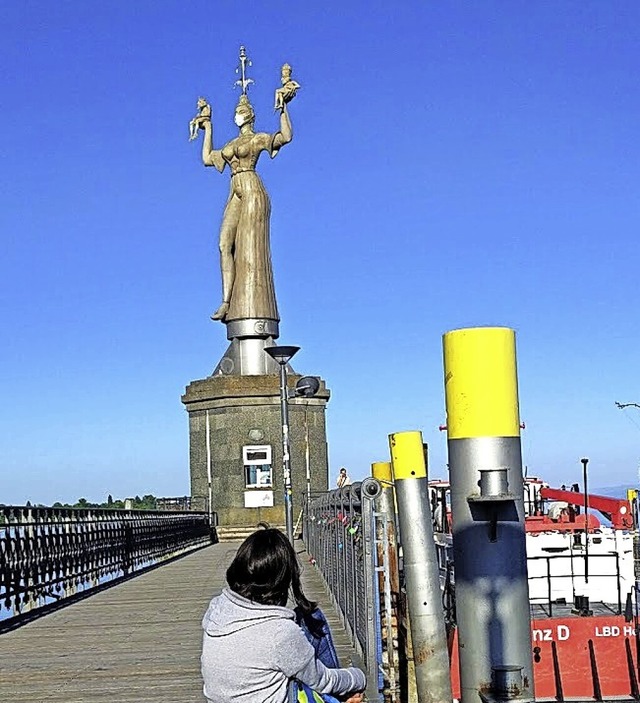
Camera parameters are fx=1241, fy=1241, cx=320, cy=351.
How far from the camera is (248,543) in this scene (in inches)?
162

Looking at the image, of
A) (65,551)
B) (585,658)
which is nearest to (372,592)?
(585,658)

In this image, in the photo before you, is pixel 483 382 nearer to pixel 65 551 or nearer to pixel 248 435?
pixel 65 551

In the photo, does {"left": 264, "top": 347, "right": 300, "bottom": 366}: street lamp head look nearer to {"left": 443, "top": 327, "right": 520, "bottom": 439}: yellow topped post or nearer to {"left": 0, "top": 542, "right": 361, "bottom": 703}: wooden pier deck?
{"left": 0, "top": 542, "right": 361, "bottom": 703}: wooden pier deck

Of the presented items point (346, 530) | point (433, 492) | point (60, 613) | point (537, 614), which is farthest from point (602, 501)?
point (346, 530)

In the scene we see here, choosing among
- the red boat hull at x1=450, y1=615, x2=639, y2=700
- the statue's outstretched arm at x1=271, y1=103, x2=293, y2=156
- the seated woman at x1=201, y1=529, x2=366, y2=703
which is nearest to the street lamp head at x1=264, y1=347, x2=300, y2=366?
the red boat hull at x1=450, y1=615, x2=639, y2=700

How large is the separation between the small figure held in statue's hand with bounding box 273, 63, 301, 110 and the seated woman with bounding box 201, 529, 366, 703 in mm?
31376

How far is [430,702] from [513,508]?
7.32 feet

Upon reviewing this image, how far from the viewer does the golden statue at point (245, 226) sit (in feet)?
116

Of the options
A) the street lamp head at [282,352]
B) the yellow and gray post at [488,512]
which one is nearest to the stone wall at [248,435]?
the street lamp head at [282,352]

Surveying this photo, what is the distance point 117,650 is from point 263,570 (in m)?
7.89

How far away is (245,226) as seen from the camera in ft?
118

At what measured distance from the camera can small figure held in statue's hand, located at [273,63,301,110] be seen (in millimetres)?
34531

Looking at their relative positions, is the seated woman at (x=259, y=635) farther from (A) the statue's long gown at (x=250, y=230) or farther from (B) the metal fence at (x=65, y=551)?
(A) the statue's long gown at (x=250, y=230)

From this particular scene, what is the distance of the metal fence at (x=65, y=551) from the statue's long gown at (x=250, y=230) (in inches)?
333
